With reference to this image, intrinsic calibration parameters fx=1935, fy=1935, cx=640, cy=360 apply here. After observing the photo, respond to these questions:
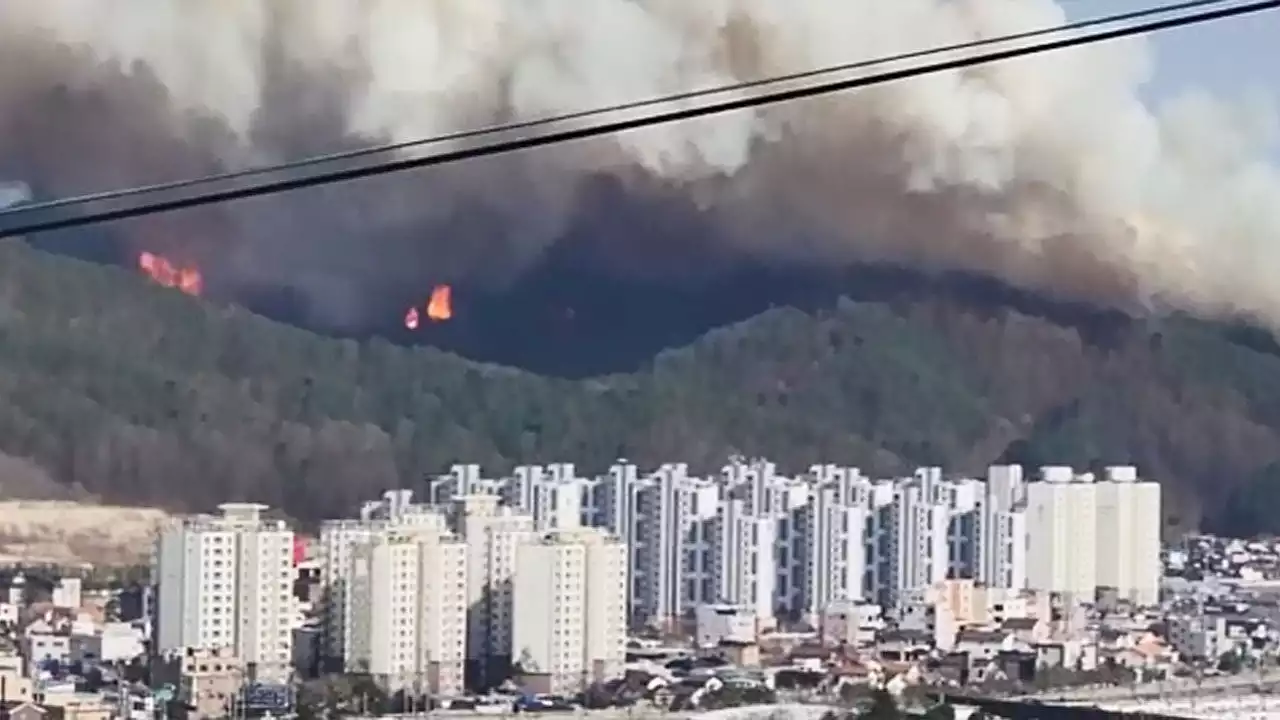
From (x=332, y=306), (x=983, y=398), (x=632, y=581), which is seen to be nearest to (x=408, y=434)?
(x=332, y=306)

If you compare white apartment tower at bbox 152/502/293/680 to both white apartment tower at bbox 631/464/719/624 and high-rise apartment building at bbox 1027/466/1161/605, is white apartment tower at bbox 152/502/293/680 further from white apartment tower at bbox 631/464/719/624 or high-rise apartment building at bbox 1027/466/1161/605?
high-rise apartment building at bbox 1027/466/1161/605

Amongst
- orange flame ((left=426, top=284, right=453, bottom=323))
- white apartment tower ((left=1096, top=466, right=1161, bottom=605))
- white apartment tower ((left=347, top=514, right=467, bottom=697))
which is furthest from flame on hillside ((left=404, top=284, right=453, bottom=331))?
white apartment tower ((left=1096, top=466, right=1161, bottom=605))

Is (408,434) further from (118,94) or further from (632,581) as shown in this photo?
(118,94)

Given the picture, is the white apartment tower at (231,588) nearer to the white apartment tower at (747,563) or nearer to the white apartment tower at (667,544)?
the white apartment tower at (667,544)

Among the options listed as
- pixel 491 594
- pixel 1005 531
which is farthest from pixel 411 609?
pixel 1005 531

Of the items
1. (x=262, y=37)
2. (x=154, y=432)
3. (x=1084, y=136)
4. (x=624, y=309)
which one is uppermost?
(x=262, y=37)

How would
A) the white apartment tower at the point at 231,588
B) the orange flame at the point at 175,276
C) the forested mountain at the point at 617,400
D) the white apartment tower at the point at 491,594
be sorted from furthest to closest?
the orange flame at the point at 175,276
the white apartment tower at the point at 231,588
the white apartment tower at the point at 491,594
the forested mountain at the point at 617,400

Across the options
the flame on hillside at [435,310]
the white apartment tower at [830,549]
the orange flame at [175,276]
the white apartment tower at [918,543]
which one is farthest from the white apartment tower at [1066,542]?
the orange flame at [175,276]
